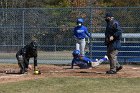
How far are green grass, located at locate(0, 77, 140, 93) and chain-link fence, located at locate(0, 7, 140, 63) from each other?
6323mm

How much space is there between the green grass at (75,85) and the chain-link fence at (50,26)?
6.32 m

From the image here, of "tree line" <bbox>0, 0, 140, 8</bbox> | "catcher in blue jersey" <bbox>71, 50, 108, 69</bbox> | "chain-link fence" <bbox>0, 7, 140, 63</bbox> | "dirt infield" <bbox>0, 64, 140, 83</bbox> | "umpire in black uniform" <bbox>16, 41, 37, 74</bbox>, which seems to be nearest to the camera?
"dirt infield" <bbox>0, 64, 140, 83</bbox>

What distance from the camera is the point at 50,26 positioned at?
19.9 meters

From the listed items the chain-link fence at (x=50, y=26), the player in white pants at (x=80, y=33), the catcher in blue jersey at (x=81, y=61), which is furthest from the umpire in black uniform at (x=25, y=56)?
the chain-link fence at (x=50, y=26)

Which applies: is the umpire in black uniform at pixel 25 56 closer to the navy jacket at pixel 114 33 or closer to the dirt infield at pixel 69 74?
the dirt infield at pixel 69 74

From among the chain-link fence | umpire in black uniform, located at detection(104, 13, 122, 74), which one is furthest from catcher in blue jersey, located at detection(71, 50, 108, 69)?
the chain-link fence

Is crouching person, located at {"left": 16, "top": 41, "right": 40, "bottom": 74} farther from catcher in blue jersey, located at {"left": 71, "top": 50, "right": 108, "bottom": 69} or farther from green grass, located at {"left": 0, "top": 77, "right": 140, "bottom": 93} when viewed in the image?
catcher in blue jersey, located at {"left": 71, "top": 50, "right": 108, "bottom": 69}

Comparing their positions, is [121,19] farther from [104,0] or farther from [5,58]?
[104,0]

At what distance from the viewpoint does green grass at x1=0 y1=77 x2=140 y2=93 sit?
11.7 meters

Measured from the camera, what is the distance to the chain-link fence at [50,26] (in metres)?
19.7

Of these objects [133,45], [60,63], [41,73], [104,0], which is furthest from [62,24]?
[104,0]

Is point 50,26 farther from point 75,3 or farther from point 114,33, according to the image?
point 75,3

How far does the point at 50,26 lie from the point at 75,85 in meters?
7.82

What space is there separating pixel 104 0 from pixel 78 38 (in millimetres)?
22549
